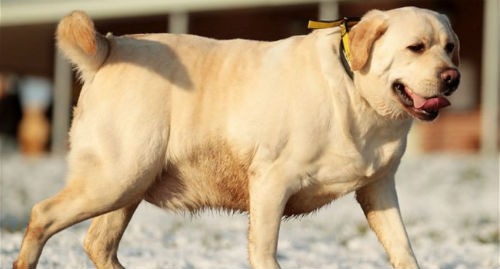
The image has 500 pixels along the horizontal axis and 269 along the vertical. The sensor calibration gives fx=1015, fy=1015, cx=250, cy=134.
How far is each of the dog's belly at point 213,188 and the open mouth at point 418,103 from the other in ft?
2.16

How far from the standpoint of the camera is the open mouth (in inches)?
218

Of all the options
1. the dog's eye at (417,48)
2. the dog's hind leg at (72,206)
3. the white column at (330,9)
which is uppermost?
the dog's eye at (417,48)

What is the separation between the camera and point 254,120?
576cm

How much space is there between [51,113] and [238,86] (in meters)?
27.5

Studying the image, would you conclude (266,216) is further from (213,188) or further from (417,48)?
(417,48)

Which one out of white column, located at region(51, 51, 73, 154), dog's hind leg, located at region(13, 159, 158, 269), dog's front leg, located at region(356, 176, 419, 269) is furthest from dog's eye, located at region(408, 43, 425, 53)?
white column, located at region(51, 51, 73, 154)

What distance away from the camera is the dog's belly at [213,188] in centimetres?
585

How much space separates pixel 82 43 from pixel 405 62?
1856mm

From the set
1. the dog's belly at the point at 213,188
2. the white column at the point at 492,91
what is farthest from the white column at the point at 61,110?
the dog's belly at the point at 213,188

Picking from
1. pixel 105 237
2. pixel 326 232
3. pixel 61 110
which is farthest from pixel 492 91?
pixel 105 237

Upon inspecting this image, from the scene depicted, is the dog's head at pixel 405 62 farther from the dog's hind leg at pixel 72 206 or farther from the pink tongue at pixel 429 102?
the dog's hind leg at pixel 72 206

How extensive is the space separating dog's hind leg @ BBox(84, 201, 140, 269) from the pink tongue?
77.9 inches

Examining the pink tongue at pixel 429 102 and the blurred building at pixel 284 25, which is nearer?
the pink tongue at pixel 429 102

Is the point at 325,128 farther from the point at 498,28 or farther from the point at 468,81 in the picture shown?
the point at 468,81
